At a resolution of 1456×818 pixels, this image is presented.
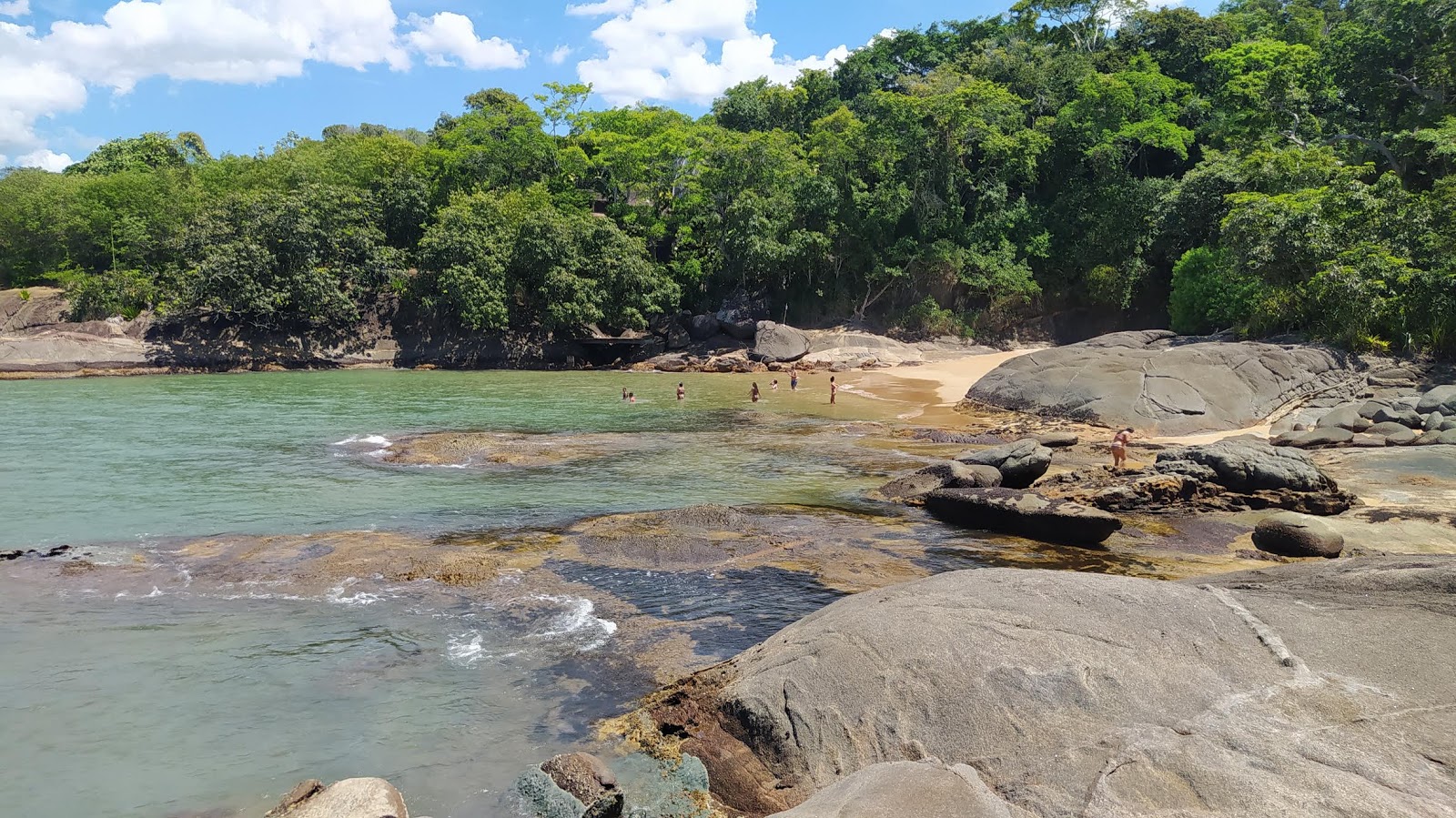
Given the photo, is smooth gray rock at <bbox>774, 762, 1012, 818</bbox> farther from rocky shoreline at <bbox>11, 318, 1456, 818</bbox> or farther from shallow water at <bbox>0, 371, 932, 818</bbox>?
shallow water at <bbox>0, 371, 932, 818</bbox>

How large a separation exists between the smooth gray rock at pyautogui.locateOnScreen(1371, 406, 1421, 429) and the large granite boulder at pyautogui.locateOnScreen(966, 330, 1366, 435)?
278 centimetres

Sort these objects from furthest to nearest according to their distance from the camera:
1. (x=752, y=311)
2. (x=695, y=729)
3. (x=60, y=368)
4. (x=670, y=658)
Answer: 1. (x=752, y=311)
2. (x=60, y=368)
3. (x=670, y=658)
4. (x=695, y=729)

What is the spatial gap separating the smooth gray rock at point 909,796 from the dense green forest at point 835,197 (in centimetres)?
3396

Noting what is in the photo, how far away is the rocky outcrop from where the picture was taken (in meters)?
5.45

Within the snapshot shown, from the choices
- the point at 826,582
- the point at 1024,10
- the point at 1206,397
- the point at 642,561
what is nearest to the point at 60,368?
the point at 642,561

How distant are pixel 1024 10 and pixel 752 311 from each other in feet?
95.0

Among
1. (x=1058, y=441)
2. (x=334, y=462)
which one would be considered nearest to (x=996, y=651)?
(x=1058, y=441)

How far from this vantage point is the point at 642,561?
40.4 feet

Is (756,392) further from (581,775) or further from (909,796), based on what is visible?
(909,796)

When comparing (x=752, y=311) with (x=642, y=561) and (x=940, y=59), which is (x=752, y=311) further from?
(x=642, y=561)

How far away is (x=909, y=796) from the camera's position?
4664 millimetres

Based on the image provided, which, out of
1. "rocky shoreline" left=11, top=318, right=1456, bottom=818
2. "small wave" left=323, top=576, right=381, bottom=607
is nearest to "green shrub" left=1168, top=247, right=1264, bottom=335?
"rocky shoreline" left=11, top=318, right=1456, bottom=818

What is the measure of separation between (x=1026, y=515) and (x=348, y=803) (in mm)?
10709

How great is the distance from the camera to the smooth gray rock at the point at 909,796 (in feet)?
14.9
